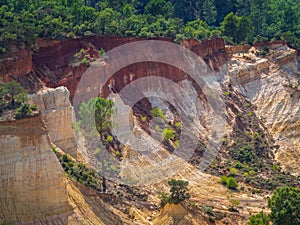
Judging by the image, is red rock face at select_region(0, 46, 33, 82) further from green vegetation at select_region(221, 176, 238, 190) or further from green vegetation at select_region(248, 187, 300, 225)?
green vegetation at select_region(248, 187, 300, 225)

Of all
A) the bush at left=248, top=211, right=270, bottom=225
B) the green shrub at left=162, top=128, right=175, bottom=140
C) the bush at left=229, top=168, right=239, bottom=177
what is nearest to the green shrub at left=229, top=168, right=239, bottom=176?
the bush at left=229, top=168, right=239, bottom=177

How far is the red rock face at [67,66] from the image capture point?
8400 cm

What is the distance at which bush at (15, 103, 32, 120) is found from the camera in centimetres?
7256

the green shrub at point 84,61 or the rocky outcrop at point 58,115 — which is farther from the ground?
the green shrub at point 84,61

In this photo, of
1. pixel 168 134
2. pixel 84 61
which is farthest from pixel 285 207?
pixel 84 61

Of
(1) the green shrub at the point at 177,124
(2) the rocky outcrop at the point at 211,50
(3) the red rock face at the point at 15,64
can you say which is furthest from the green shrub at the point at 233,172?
(3) the red rock face at the point at 15,64

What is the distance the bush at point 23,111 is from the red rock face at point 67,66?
9.23 metres

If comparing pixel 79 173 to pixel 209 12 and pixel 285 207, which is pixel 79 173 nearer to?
pixel 285 207

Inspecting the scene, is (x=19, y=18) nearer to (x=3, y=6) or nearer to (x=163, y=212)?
(x=3, y=6)

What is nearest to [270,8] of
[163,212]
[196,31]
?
[196,31]

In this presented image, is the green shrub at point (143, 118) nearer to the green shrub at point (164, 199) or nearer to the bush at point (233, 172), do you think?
the bush at point (233, 172)

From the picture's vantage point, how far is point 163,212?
261ft

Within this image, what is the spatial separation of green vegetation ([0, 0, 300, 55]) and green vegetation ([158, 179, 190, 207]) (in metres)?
20.1

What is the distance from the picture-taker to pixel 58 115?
3201 inches
